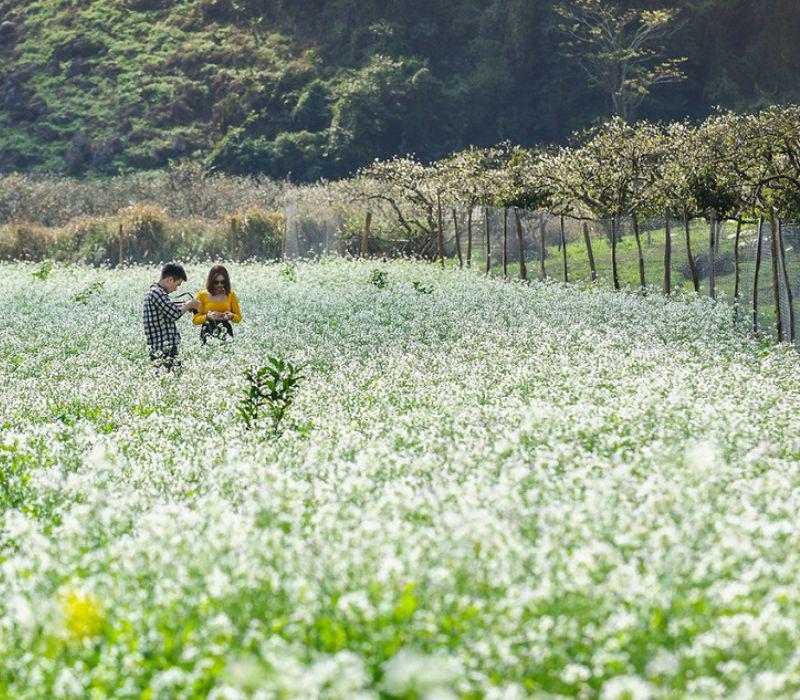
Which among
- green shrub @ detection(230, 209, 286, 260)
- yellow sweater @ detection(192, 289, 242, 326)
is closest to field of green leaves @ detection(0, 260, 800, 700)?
yellow sweater @ detection(192, 289, 242, 326)

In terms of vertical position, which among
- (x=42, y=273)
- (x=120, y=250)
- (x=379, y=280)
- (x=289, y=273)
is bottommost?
(x=379, y=280)

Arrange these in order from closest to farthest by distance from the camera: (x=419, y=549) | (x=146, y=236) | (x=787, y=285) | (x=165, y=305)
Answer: (x=419, y=549), (x=165, y=305), (x=787, y=285), (x=146, y=236)

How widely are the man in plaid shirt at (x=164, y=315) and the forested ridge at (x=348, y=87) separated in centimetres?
6181

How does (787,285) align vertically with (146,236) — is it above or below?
below

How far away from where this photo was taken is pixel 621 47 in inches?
3073

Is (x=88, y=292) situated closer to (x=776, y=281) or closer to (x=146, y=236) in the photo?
(x=776, y=281)

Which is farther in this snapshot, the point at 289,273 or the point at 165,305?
the point at 289,273

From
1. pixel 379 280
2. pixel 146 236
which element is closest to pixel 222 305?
pixel 379 280

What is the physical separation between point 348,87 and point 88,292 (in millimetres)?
54951

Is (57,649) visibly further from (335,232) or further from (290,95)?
(290,95)

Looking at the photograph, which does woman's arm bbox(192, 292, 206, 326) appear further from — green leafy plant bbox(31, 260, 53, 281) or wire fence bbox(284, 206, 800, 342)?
green leafy plant bbox(31, 260, 53, 281)

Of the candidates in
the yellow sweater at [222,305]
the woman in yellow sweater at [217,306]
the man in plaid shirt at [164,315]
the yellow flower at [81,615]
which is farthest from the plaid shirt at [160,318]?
the yellow flower at [81,615]

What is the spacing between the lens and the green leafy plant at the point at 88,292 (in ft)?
92.3

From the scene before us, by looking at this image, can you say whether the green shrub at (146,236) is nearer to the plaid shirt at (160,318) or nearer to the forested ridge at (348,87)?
the forested ridge at (348,87)
